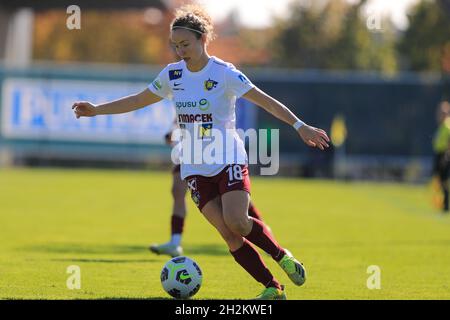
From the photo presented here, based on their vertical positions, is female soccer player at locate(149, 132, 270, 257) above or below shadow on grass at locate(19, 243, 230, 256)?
above

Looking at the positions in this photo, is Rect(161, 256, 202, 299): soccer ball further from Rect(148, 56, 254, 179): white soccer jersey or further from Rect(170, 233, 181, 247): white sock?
Rect(170, 233, 181, 247): white sock

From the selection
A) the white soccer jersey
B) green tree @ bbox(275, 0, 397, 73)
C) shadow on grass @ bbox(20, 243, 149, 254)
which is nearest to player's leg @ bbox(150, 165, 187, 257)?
shadow on grass @ bbox(20, 243, 149, 254)

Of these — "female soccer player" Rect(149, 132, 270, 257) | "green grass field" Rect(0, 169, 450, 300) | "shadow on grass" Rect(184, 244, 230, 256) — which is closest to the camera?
"green grass field" Rect(0, 169, 450, 300)

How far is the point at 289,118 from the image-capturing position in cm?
759

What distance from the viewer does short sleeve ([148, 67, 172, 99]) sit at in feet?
26.4

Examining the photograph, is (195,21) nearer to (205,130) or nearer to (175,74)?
(175,74)

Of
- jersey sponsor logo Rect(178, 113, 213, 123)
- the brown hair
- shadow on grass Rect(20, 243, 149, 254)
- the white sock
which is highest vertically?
the brown hair

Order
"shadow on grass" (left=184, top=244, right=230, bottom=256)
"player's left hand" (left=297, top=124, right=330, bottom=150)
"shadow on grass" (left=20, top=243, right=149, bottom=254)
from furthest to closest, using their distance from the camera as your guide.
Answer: "shadow on grass" (left=184, top=244, right=230, bottom=256), "shadow on grass" (left=20, top=243, right=149, bottom=254), "player's left hand" (left=297, top=124, right=330, bottom=150)

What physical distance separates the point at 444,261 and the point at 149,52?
4134cm

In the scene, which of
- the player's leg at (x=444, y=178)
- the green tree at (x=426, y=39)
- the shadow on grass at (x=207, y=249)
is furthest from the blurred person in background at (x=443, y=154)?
the green tree at (x=426, y=39)

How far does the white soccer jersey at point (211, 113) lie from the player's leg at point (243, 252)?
278 mm

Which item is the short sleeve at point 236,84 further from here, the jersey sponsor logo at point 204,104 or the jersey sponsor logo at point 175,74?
the jersey sponsor logo at point 175,74

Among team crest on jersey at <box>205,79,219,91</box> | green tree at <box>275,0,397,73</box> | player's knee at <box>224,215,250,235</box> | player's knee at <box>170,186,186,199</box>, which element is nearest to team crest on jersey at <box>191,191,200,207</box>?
player's knee at <box>224,215,250,235</box>

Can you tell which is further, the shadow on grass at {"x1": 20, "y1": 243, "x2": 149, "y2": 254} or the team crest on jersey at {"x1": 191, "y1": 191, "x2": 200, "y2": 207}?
the shadow on grass at {"x1": 20, "y1": 243, "x2": 149, "y2": 254}
